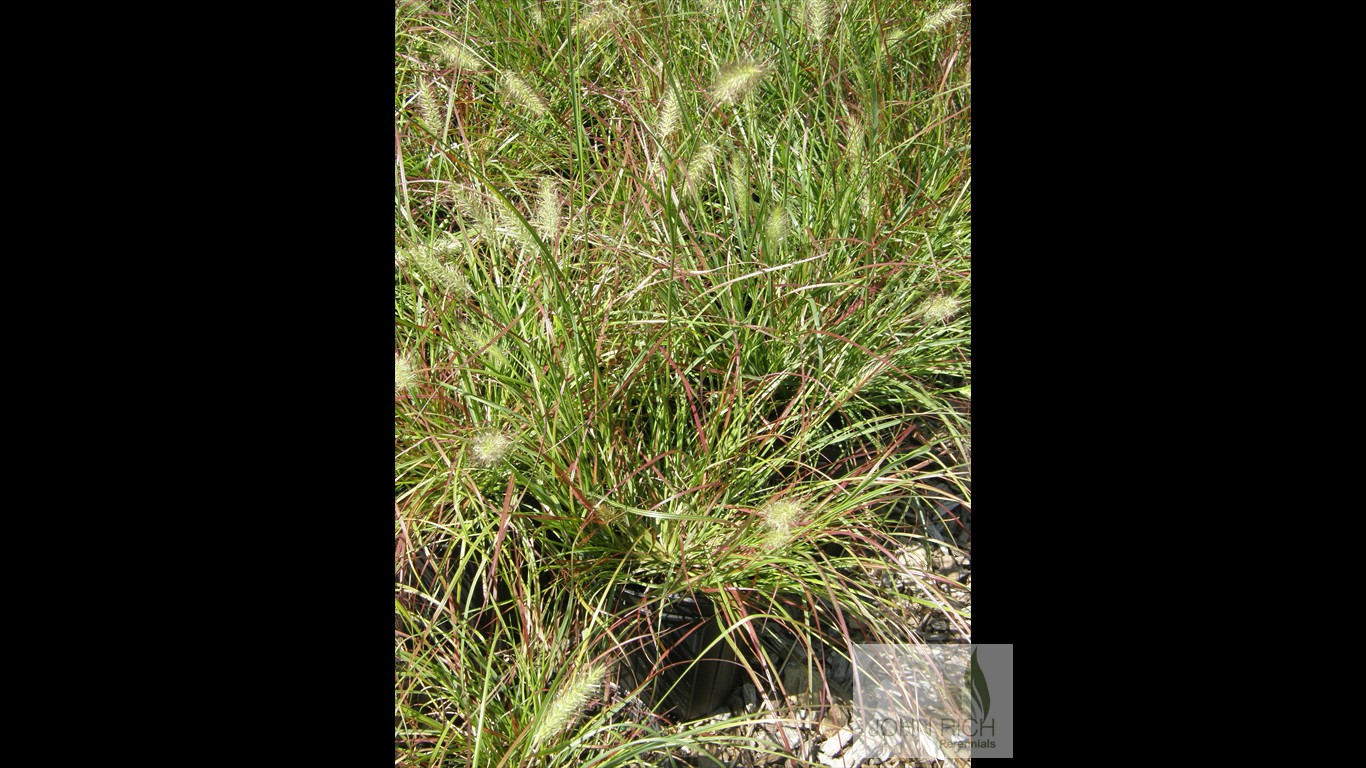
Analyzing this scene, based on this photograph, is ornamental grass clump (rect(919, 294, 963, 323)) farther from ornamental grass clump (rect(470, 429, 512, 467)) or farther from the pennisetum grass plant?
ornamental grass clump (rect(470, 429, 512, 467))

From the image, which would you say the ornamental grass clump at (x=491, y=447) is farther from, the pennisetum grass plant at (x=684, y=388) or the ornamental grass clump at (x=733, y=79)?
the ornamental grass clump at (x=733, y=79)

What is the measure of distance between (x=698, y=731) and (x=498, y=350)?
0.59m

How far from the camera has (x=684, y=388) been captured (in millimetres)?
1393

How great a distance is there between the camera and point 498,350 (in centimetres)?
135

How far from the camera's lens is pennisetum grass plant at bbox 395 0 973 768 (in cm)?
125

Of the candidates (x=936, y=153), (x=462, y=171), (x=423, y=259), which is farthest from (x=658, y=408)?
(x=936, y=153)

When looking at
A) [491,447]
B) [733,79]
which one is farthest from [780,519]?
[733,79]

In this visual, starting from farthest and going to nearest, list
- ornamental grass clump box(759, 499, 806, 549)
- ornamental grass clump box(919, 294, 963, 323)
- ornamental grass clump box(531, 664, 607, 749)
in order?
1. ornamental grass clump box(919, 294, 963, 323)
2. ornamental grass clump box(759, 499, 806, 549)
3. ornamental grass clump box(531, 664, 607, 749)
